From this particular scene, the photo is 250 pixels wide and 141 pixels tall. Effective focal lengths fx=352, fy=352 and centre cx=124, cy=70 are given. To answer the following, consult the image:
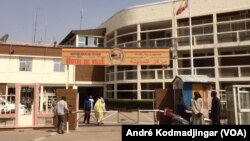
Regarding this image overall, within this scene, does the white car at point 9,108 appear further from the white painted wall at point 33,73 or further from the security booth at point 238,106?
the white painted wall at point 33,73

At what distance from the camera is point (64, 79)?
37281mm

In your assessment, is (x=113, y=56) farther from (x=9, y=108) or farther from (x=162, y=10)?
(x=162, y=10)

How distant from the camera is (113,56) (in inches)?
823

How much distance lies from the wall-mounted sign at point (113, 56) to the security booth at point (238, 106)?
652 centimetres

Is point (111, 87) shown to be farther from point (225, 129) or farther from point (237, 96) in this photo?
point (225, 129)

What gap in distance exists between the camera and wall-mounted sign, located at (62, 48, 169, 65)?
67.4 ft

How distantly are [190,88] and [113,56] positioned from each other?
4.94m

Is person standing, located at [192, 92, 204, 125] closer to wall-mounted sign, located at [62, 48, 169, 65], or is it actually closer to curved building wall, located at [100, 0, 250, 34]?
wall-mounted sign, located at [62, 48, 169, 65]

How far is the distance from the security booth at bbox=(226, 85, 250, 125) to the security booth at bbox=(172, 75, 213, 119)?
2.63 metres

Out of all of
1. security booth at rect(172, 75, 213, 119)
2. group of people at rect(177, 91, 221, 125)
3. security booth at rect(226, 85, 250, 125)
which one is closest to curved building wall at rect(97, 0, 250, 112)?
security booth at rect(172, 75, 213, 119)

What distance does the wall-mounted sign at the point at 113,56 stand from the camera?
67.4ft

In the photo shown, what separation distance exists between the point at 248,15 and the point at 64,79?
19.3 m

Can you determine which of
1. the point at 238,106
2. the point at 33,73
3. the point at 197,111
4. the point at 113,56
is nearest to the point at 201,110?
the point at 197,111

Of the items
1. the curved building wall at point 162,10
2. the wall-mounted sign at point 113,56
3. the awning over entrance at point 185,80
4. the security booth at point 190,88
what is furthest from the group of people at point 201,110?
the curved building wall at point 162,10
